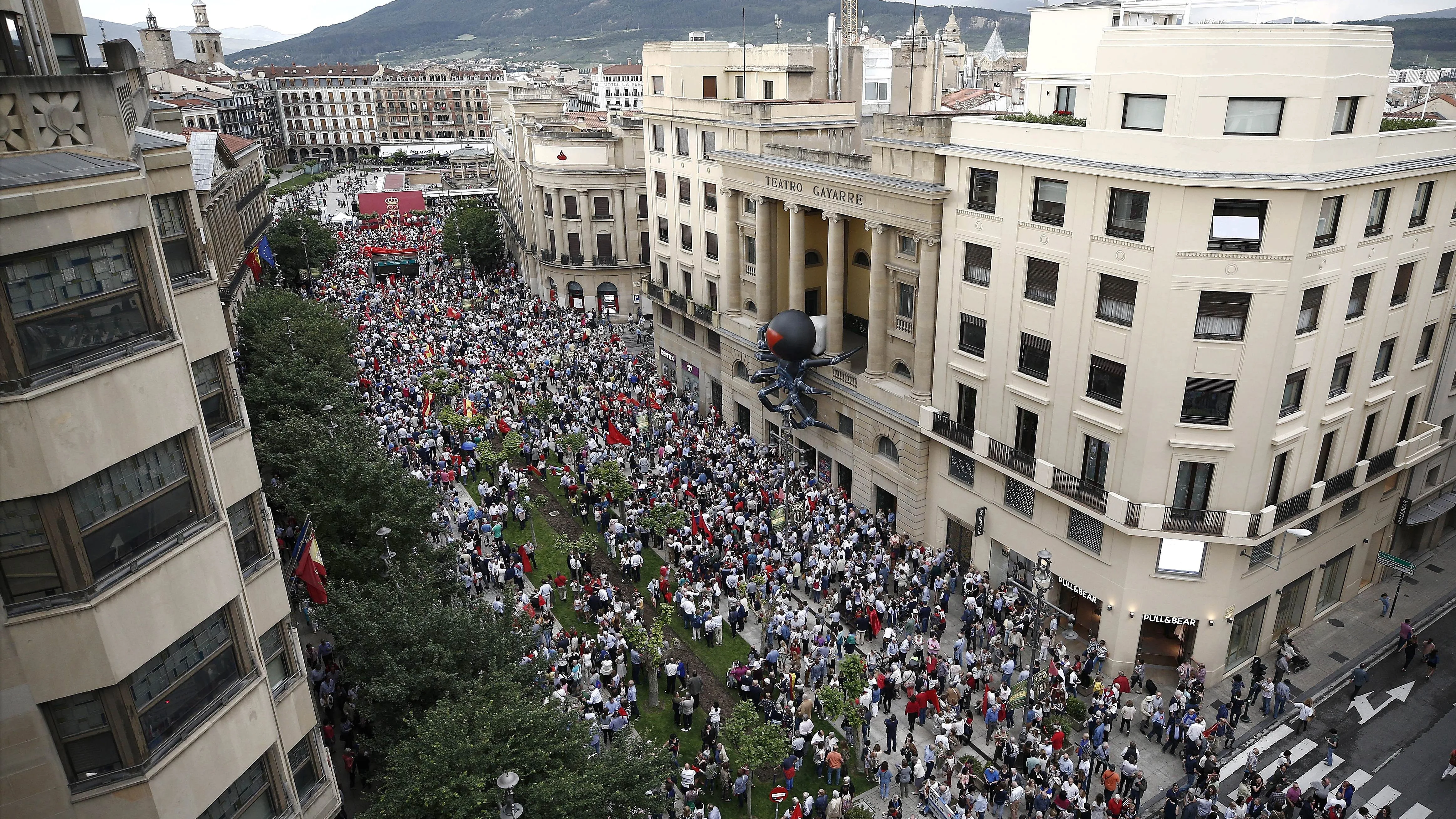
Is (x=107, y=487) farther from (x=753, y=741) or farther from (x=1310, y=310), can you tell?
(x=1310, y=310)

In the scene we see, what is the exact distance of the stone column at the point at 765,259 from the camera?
41500 millimetres

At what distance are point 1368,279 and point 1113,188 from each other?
26.8 feet

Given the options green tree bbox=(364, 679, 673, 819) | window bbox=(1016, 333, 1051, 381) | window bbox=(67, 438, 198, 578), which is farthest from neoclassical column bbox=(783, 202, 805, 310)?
window bbox=(67, 438, 198, 578)

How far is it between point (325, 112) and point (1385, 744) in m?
210

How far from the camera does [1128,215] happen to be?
25.4 m

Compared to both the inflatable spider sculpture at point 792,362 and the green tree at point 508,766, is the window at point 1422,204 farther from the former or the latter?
the green tree at point 508,766

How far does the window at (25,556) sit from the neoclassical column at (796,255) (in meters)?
31.5

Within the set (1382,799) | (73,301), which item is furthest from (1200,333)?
(73,301)

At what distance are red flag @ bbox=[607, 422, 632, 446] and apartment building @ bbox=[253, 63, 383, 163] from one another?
176 meters

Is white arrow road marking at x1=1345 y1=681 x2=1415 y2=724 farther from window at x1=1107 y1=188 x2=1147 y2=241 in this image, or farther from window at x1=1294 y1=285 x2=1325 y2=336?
window at x1=1107 y1=188 x2=1147 y2=241

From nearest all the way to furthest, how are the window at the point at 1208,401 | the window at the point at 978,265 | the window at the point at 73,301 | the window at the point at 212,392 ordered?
1. the window at the point at 73,301
2. the window at the point at 212,392
3. the window at the point at 1208,401
4. the window at the point at 978,265

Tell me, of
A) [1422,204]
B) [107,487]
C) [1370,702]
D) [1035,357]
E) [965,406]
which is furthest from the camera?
[965,406]

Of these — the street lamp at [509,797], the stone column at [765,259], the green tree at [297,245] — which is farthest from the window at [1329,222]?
the green tree at [297,245]

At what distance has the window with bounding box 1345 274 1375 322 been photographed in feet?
84.4
